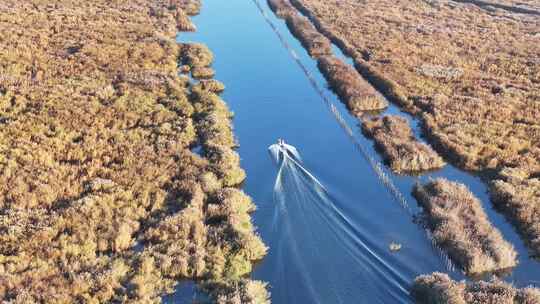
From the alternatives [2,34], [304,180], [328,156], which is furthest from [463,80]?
[2,34]

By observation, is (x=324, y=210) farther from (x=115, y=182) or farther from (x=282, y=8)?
(x=282, y=8)

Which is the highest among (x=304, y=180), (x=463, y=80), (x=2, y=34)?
(x=463, y=80)

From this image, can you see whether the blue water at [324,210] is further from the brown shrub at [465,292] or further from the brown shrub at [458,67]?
the brown shrub at [458,67]

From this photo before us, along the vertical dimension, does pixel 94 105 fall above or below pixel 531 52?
below

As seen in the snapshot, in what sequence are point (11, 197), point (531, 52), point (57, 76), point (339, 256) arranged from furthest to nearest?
point (531, 52) < point (57, 76) < point (11, 197) < point (339, 256)

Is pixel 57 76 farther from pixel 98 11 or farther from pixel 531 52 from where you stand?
pixel 531 52

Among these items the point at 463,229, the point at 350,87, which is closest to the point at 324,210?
the point at 463,229
